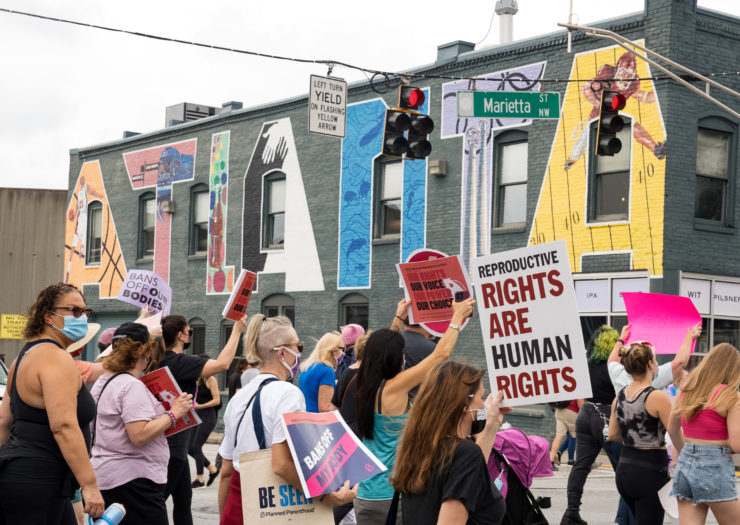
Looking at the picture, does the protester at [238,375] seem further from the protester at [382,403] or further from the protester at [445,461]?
the protester at [445,461]

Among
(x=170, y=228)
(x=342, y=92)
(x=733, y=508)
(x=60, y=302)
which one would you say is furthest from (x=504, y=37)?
(x=60, y=302)

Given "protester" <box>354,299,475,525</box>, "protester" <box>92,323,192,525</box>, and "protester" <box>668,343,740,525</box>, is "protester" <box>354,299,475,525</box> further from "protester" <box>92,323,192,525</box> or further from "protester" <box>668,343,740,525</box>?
"protester" <box>668,343,740,525</box>

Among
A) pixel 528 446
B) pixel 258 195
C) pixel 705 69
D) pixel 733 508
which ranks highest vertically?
pixel 705 69

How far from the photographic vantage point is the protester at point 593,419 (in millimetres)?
10297

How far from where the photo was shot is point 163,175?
96.4 ft

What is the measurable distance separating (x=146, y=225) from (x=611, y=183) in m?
15.9

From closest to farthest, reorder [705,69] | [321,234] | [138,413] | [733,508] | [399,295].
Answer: [138,413]
[733,508]
[705,69]
[399,295]
[321,234]

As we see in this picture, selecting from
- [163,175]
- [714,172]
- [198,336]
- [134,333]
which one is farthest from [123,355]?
[163,175]

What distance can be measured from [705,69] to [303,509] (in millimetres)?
15148

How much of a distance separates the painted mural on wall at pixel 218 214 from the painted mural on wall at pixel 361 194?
4514 mm

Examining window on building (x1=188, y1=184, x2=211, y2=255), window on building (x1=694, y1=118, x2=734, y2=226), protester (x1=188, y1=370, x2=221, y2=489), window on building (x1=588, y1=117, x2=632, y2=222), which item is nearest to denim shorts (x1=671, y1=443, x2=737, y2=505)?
protester (x1=188, y1=370, x2=221, y2=489)

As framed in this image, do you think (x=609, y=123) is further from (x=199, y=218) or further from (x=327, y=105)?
(x=199, y=218)

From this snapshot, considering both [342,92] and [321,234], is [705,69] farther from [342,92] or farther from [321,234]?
[321,234]

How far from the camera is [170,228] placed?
28953mm
